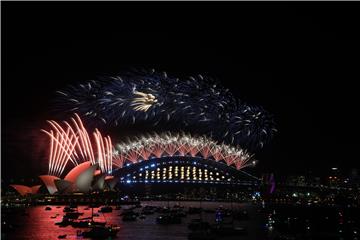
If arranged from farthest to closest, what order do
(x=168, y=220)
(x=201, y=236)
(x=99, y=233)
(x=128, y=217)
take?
(x=128, y=217) → (x=168, y=220) → (x=99, y=233) → (x=201, y=236)

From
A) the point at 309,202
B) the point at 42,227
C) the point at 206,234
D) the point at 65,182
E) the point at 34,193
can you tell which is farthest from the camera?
the point at 309,202

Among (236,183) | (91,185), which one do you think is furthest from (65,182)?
(236,183)

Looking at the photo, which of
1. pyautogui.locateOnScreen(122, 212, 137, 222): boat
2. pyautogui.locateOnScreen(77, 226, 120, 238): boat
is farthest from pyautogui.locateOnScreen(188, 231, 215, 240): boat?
pyautogui.locateOnScreen(122, 212, 137, 222): boat

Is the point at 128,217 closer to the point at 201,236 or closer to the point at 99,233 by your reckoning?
the point at 99,233

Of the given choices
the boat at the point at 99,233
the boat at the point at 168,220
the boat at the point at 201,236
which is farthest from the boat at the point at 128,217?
the boat at the point at 201,236

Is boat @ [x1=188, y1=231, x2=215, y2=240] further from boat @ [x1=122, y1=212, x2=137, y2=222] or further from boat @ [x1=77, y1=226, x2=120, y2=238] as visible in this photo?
boat @ [x1=122, y1=212, x2=137, y2=222]

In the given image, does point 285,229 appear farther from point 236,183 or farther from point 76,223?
point 236,183

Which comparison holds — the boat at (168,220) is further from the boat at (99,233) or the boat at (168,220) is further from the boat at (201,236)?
the boat at (201,236)

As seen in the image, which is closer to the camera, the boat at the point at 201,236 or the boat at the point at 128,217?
the boat at the point at 201,236

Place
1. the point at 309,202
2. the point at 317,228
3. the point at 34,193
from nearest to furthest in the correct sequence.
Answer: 1. the point at 317,228
2. the point at 34,193
3. the point at 309,202

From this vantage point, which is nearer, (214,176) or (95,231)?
(95,231)

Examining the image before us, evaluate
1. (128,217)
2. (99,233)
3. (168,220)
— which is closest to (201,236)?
(99,233)
